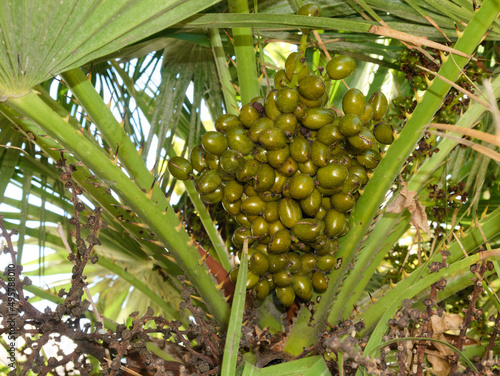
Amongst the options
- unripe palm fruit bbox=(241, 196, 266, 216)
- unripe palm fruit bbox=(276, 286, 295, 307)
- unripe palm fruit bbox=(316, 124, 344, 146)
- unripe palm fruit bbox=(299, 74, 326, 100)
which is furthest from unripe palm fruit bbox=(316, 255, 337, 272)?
unripe palm fruit bbox=(299, 74, 326, 100)

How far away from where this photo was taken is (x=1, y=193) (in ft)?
5.60

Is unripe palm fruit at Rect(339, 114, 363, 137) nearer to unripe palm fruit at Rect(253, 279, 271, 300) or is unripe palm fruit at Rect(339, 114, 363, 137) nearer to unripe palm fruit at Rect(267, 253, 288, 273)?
unripe palm fruit at Rect(267, 253, 288, 273)

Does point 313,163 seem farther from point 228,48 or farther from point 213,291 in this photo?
point 228,48

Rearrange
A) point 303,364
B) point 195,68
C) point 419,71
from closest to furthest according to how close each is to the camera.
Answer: point 303,364
point 419,71
point 195,68

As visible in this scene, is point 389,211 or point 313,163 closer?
point 313,163

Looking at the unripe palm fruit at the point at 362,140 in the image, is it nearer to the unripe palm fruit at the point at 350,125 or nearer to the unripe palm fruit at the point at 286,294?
the unripe palm fruit at the point at 350,125

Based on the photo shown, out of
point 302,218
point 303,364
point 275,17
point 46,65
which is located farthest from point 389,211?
point 46,65

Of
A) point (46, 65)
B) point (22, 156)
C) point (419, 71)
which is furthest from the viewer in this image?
point (22, 156)

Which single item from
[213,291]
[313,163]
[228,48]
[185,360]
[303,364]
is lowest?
[303,364]

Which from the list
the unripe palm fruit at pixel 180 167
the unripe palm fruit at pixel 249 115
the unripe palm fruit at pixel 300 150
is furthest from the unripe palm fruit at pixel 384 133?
the unripe palm fruit at pixel 180 167

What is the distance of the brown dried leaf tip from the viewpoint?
1.32m

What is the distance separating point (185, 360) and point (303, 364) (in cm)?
46

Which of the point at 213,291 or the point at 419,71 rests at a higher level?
the point at 419,71

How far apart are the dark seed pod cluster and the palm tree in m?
0.08
